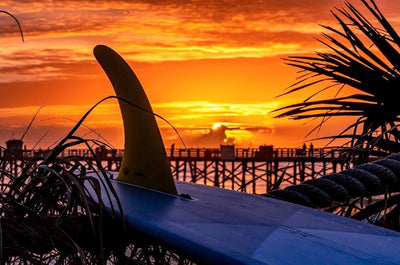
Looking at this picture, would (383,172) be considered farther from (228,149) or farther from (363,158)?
(228,149)

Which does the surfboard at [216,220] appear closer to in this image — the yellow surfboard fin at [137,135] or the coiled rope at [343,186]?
the yellow surfboard fin at [137,135]

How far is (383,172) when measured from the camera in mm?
3064

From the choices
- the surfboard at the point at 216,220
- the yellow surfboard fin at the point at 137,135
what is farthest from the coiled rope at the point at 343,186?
the yellow surfboard fin at the point at 137,135

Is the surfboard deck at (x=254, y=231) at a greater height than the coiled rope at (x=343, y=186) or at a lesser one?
lesser

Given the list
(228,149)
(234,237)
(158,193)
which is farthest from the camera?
(228,149)

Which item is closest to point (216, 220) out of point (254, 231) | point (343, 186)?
point (254, 231)

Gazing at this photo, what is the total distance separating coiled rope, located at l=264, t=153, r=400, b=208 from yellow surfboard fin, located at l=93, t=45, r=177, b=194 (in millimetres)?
468

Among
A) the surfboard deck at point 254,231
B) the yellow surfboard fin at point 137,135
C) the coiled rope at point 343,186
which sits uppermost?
the yellow surfboard fin at point 137,135

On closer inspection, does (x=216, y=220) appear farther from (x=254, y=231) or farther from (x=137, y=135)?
(x=137, y=135)

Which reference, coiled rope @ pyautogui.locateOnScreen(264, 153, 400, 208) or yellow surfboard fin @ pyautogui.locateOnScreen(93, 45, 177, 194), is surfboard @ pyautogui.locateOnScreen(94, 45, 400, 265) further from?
coiled rope @ pyautogui.locateOnScreen(264, 153, 400, 208)

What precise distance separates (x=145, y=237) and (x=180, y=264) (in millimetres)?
343

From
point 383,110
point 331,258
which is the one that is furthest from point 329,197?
point 383,110

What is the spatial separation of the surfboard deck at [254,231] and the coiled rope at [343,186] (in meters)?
0.14

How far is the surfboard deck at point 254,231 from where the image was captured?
198 centimetres
